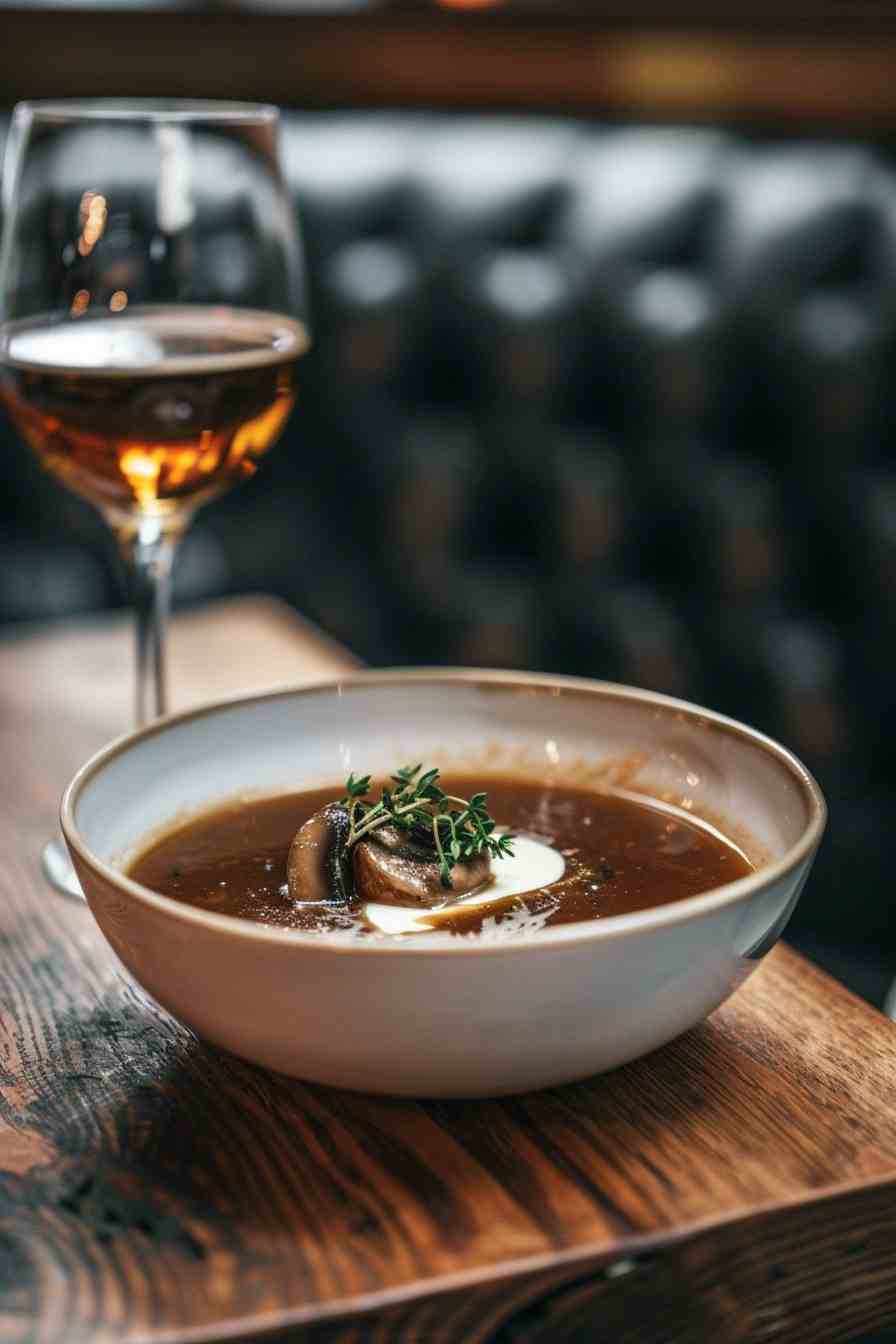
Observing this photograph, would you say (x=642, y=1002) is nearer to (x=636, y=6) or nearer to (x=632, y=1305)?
(x=632, y=1305)

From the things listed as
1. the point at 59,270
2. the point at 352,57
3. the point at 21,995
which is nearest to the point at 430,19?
the point at 352,57

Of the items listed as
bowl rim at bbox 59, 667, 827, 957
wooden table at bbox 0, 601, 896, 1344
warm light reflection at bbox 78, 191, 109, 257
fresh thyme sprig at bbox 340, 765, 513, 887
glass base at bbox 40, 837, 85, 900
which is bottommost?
glass base at bbox 40, 837, 85, 900

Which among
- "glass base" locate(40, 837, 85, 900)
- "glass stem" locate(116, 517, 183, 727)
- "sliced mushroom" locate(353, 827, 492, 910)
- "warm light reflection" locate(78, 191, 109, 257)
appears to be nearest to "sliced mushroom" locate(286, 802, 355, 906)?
"sliced mushroom" locate(353, 827, 492, 910)

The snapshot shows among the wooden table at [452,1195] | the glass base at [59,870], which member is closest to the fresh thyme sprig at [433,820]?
the wooden table at [452,1195]

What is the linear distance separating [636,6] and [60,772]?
1398mm

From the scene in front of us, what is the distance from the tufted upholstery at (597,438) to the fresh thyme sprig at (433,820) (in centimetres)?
115

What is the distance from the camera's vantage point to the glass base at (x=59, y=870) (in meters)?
0.92

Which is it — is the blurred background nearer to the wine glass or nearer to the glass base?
the wine glass

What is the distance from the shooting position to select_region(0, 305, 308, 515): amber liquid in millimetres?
986

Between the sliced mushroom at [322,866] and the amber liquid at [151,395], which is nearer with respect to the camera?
the sliced mushroom at [322,866]

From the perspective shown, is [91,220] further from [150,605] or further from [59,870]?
[59,870]

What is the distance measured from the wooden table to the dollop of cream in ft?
0.25

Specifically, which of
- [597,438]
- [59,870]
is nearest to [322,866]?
[59,870]

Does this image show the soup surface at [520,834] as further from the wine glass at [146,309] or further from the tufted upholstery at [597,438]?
the tufted upholstery at [597,438]
